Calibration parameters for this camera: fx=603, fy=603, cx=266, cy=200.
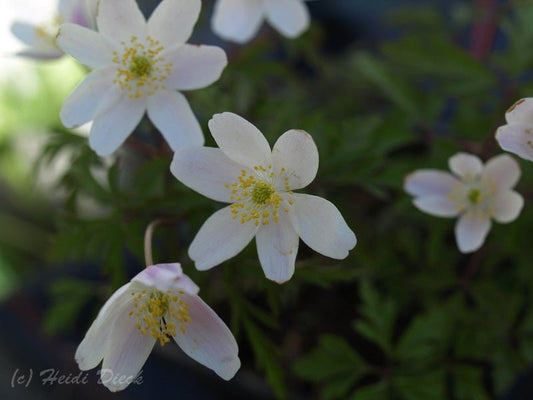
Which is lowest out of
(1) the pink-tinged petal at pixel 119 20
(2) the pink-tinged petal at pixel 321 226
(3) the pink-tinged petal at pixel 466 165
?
(2) the pink-tinged petal at pixel 321 226

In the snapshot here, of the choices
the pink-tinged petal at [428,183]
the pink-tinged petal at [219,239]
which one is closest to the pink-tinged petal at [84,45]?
the pink-tinged petal at [219,239]

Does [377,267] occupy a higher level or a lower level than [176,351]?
higher

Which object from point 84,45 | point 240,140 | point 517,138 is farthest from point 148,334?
point 517,138

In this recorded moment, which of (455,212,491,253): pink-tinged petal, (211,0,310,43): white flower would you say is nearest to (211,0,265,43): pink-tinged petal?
(211,0,310,43): white flower

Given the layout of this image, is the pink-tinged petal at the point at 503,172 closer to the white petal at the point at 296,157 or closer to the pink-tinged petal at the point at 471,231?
the pink-tinged petal at the point at 471,231

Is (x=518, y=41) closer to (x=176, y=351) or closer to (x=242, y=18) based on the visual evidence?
(x=242, y=18)

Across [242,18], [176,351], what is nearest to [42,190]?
[176,351]

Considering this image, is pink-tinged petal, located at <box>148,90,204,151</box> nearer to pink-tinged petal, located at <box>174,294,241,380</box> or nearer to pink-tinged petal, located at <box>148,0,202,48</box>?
pink-tinged petal, located at <box>148,0,202,48</box>
